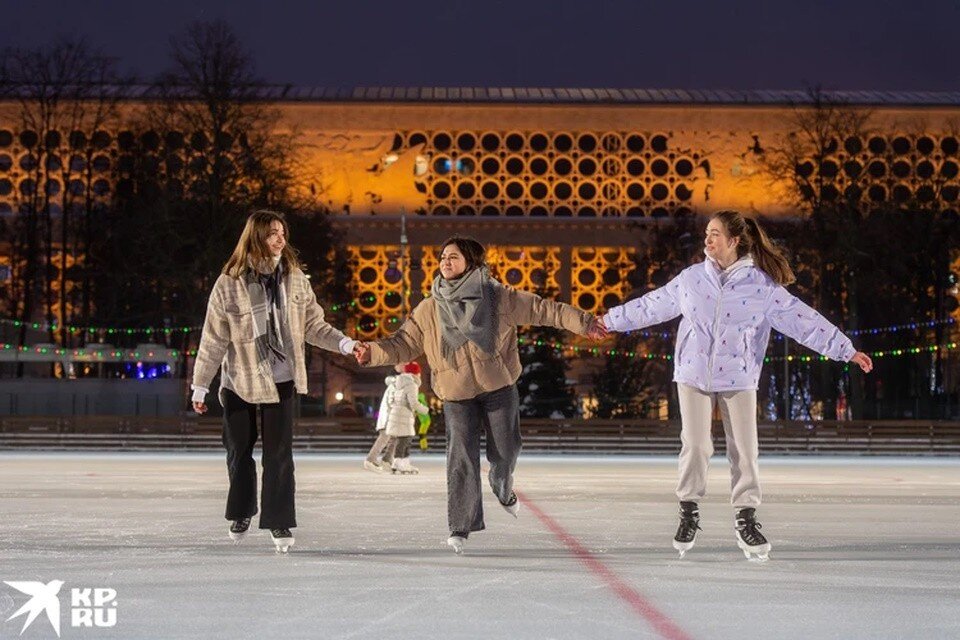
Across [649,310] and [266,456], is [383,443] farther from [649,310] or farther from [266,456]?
[649,310]

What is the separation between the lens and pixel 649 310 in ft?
28.3

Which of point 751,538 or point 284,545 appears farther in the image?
point 284,545

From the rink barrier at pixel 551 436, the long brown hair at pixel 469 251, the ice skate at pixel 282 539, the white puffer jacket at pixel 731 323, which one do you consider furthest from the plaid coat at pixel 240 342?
the rink barrier at pixel 551 436

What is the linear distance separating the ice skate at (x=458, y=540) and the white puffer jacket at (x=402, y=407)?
37.0 ft

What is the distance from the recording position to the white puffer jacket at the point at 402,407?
19781 millimetres

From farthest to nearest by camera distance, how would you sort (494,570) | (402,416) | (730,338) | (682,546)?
1. (402,416)
2. (730,338)
3. (682,546)
4. (494,570)

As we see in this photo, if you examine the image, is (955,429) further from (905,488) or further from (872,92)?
(872,92)

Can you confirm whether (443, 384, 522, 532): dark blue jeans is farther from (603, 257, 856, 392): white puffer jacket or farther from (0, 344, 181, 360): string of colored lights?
(0, 344, 181, 360): string of colored lights

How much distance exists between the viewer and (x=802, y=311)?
27.8ft

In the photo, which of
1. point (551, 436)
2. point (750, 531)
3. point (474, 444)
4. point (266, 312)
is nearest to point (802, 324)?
point (750, 531)

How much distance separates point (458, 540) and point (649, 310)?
5.33 feet

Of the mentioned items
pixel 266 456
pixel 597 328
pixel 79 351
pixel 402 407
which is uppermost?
pixel 79 351

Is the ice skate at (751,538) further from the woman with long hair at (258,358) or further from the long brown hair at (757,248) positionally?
the woman with long hair at (258,358)

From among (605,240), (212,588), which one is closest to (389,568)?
(212,588)
